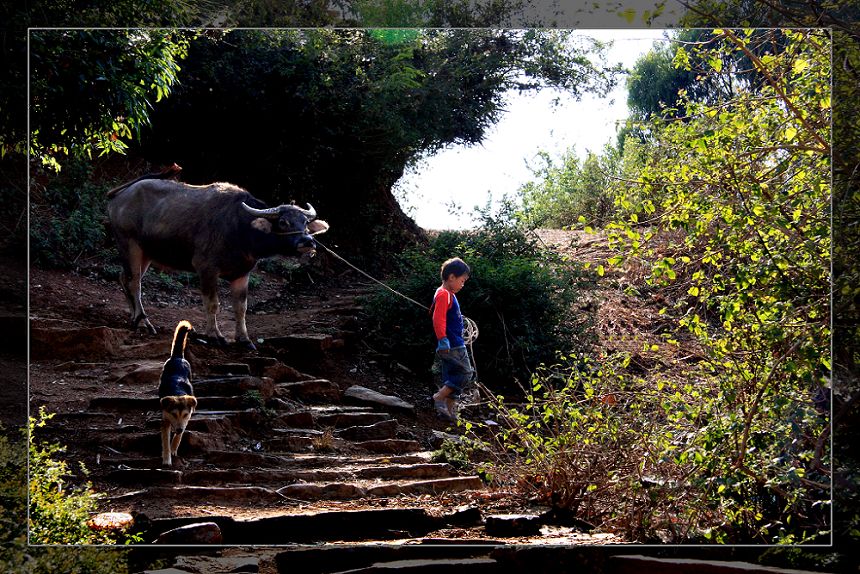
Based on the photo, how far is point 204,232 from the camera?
5.68 metres

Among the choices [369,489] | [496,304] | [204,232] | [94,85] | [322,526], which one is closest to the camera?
[322,526]

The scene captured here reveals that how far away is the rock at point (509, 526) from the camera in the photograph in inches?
211

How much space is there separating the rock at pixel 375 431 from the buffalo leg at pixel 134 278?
1263mm

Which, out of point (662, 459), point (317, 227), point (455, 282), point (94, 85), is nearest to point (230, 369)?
point (317, 227)

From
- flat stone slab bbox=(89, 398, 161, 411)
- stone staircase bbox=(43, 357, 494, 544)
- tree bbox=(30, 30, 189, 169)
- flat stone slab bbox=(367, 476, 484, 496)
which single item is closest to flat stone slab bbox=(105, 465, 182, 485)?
stone staircase bbox=(43, 357, 494, 544)

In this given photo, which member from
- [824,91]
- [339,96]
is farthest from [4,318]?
[824,91]

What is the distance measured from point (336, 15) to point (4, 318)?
6137 millimetres

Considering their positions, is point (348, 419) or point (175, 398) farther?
point (348, 419)

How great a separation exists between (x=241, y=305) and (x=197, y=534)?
1.28 metres

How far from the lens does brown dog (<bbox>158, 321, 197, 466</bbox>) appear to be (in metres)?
5.28

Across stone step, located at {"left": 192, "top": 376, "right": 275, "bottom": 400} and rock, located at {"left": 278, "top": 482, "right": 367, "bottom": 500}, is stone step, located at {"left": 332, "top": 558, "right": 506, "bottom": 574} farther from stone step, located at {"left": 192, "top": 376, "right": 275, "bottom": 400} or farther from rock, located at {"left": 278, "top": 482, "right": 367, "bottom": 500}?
stone step, located at {"left": 192, "top": 376, "right": 275, "bottom": 400}

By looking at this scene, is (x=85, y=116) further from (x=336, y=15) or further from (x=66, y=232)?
(x=336, y=15)

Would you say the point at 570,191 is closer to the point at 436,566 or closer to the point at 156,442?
the point at 436,566

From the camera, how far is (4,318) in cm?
638
